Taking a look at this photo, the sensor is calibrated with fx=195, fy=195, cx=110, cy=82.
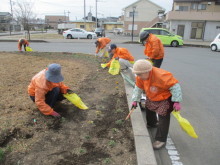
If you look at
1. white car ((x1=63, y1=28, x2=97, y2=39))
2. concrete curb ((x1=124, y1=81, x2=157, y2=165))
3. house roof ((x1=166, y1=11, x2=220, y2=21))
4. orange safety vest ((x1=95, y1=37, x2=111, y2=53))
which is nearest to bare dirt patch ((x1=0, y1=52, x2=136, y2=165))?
concrete curb ((x1=124, y1=81, x2=157, y2=165))

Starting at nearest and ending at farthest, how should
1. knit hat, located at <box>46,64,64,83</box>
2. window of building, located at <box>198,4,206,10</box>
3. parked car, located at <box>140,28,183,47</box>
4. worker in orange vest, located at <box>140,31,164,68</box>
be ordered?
1. knit hat, located at <box>46,64,64,83</box>
2. worker in orange vest, located at <box>140,31,164,68</box>
3. parked car, located at <box>140,28,183,47</box>
4. window of building, located at <box>198,4,206,10</box>

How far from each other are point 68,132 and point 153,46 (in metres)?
3.11

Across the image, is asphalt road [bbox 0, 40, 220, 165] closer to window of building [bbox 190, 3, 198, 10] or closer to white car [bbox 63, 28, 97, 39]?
white car [bbox 63, 28, 97, 39]

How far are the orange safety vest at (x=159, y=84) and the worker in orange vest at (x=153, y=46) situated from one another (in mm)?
2416

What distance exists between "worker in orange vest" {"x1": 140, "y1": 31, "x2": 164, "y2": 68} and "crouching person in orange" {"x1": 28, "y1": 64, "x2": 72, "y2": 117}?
2.51 metres

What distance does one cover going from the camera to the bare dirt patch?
2.42 metres

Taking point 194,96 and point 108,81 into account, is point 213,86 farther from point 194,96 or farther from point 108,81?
point 108,81

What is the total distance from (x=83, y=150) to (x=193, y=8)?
28.1 m

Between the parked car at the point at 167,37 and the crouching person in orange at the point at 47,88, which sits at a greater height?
the parked car at the point at 167,37

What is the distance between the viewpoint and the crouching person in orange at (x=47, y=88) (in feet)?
9.78

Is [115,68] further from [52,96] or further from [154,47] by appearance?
[52,96]

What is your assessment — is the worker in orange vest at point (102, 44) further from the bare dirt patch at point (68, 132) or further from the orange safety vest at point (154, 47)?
the bare dirt patch at point (68, 132)

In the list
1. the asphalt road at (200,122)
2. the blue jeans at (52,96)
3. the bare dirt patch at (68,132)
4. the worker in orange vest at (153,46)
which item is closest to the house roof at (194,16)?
the asphalt road at (200,122)

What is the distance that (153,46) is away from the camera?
16.2ft
